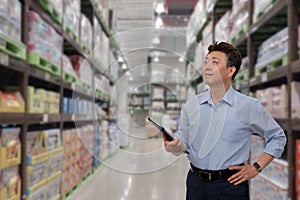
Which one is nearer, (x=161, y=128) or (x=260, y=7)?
(x=161, y=128)

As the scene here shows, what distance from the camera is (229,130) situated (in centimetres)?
121

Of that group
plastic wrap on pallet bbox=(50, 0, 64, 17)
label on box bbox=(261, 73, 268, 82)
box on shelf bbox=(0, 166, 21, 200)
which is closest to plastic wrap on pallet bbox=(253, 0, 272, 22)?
label on box bbox=(261, 73, 268, 82)

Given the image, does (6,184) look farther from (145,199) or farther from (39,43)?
(145,199)

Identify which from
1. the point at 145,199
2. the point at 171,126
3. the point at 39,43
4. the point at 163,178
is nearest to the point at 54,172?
the point at 145,199

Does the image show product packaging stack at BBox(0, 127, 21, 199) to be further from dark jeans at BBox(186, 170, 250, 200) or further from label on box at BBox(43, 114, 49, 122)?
dark jeans at BBox(186, 170, 250, 200)

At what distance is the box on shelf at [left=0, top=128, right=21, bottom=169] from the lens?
6.57 feet

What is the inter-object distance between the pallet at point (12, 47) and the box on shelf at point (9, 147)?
18.4 inches

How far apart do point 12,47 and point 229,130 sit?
1.53 m

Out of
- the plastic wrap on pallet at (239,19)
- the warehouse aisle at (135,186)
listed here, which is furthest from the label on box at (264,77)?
the warehouse aisle at (135,186)

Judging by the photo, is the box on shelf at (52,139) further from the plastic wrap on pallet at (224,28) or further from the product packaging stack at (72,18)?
the plastic wrap on pallet at (224,28)

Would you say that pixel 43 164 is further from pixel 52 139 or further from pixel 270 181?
pixel 270 181

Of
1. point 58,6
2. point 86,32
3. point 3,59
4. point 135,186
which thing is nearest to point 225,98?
point 3,59

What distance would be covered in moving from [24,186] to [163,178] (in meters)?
2.24

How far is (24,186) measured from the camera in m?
2.37
